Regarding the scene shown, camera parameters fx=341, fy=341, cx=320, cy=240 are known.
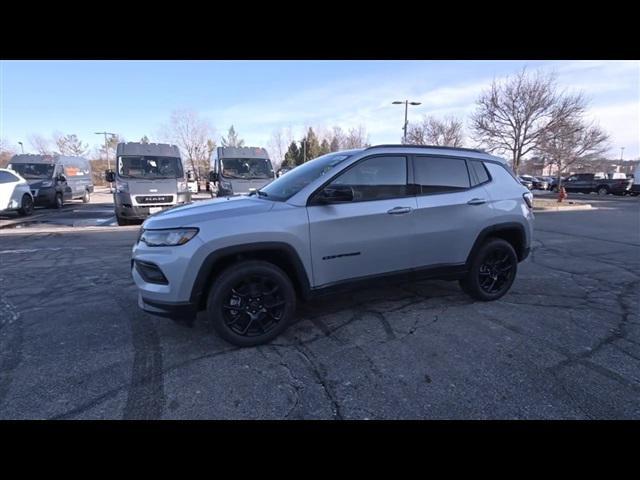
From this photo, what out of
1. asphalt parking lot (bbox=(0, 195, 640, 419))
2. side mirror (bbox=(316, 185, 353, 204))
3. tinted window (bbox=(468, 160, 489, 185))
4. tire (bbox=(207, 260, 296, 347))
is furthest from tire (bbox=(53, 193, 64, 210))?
tinted window (bbox=(468, 160, 489, 185))

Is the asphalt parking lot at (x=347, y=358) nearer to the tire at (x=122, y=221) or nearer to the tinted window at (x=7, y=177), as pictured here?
the tire at (x=122, y=221)

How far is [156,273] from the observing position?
10.0 ft

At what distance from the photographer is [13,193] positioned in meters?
12.1

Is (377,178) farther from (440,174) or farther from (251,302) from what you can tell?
(251,302)

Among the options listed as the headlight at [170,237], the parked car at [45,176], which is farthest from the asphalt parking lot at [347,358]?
the parked car at [45,176]

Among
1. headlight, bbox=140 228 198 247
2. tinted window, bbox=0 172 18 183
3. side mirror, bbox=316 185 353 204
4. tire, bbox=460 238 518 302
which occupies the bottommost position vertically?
tire, bbox=460 238 518 302

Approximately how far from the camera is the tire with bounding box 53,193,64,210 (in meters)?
16.0

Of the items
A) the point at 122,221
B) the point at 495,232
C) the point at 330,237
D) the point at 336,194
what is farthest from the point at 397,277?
the point at 122,221

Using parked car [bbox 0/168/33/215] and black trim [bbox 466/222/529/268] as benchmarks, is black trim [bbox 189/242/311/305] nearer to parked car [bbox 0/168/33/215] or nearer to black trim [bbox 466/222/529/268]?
black trim [bbox 466/222/529/268]

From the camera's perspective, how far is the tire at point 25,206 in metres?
12.7

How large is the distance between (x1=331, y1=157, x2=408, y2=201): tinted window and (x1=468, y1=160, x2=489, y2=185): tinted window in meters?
1.03
